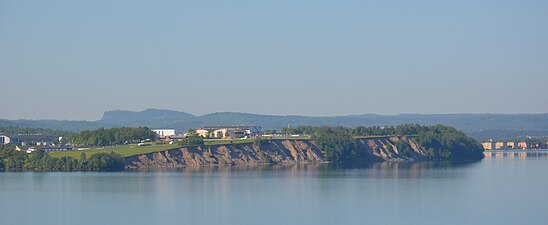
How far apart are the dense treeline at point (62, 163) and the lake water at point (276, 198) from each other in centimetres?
769

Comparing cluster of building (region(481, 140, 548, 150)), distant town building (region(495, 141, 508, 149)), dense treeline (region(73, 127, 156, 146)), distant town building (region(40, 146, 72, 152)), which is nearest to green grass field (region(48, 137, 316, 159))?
dense treeline (region(73, 127, 156, 146))

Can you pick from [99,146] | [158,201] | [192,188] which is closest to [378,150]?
[99,146]

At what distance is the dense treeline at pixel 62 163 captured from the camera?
303 ft

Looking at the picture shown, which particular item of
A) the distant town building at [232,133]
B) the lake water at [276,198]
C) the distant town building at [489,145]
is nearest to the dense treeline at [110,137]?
the distant town building at [232,133]

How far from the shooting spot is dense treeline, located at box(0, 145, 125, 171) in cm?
9244

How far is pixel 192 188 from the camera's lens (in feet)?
221

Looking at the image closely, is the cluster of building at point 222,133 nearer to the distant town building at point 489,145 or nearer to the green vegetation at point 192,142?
the green vegetation at point 192,142

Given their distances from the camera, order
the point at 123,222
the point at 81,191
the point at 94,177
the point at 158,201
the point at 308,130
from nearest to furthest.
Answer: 1. the point at 123,222
2. the point at 158,201
3. the point at 81,191
4. the point at 94,177
5. the point at 308,130

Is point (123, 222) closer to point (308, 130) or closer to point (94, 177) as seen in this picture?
point (94, 177)

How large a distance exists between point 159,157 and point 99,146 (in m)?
14.8

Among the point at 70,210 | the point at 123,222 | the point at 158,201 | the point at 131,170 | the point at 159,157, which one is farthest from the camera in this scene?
the point at 159,157

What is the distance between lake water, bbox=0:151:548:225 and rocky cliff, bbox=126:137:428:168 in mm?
16455

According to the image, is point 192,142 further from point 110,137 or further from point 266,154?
point 110,137

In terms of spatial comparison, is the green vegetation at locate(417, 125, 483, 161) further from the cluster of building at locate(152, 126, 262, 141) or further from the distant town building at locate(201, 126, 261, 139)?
the distant town building at locate(201, 126, 261, 139)
